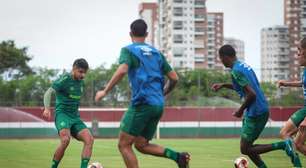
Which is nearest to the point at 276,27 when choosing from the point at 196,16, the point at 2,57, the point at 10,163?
the point at 196,16

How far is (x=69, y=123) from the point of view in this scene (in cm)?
1367

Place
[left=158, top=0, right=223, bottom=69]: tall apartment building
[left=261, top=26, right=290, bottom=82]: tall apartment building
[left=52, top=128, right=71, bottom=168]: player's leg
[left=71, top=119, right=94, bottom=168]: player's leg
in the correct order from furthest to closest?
[left=158, top=0, right=223, bottom=69]: tall apartment building → [left=261, top=26, right=290, bottom=82]: tall apartment building → [left=52, top=128, right=71, bottom=168]: player's leg → [left=71, top=119, right=94, bottom=168]: player's leg

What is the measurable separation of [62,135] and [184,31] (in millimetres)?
119143

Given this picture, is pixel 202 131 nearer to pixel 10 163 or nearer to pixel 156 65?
pixel 10 163

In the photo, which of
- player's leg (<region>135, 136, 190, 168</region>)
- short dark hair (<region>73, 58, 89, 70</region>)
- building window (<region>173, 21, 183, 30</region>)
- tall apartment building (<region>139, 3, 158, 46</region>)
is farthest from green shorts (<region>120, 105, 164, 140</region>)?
tall apartment building (<region>139, 3, 158, 46</region>)

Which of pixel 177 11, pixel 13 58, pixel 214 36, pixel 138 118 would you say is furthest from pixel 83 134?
pixel 214 36

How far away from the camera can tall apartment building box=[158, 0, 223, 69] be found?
13000 centimetres

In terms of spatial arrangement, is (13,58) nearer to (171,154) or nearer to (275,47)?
(275,47)

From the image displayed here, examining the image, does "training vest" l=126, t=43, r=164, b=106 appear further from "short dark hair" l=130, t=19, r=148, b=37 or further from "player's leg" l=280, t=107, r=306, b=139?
"player's leg" l=280, t=107, r=306, b=139

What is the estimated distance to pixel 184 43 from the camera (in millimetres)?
133000

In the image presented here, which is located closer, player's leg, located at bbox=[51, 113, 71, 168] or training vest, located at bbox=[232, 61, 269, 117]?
training vest, located at bbox=[232, 61, 269, 117]

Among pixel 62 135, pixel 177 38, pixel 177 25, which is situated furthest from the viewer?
pixel 177 38

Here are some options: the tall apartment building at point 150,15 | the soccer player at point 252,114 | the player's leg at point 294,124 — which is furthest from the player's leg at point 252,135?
the tall apartment building at point 150,15

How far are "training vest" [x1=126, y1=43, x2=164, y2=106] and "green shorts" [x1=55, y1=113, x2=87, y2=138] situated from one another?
343 centimetres
